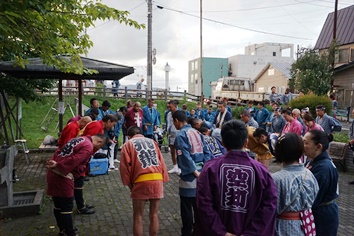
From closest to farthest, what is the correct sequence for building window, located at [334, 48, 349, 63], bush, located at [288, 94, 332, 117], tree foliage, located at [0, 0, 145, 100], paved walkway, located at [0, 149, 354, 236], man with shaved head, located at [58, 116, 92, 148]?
tree foliage, located at [0, 0, 145, 100] < paved walkway, located at [0, 149, 354, 236] < man with shaved head, located at [58, 116, 92, 148] < bush, located at [288, 94, 332, 117] < building window, located at [334, 48, 349, 63]

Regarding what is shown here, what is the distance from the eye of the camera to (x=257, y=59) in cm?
5550

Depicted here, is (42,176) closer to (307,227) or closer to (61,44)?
(61,44)

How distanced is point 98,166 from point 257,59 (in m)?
50.7

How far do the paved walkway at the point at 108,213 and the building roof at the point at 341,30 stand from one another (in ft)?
79.8

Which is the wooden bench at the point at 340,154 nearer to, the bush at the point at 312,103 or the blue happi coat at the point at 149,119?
the blue happi coat at the point at 149,119

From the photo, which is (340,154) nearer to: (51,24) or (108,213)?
(108,213)

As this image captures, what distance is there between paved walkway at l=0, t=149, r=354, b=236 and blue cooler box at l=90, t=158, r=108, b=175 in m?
0.19

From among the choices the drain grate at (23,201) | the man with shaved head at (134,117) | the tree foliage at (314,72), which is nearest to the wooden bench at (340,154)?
the man with shaved head at (134,117)

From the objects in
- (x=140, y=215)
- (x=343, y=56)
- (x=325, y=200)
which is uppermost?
(x=343, y=56)

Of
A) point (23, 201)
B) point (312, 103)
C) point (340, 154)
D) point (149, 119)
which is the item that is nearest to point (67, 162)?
point (23, 201)

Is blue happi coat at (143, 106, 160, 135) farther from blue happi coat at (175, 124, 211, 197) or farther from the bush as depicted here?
the bush

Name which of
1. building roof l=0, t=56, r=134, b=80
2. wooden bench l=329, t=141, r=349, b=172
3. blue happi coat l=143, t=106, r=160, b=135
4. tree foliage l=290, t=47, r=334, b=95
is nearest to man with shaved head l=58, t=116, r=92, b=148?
building roof l=0, t=56, r=134, b=80

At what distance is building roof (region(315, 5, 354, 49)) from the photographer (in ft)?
94.6

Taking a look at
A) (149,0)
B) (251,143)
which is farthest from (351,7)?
(251,143)
